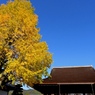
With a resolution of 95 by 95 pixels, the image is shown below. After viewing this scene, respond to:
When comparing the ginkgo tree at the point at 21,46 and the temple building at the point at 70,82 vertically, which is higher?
the ginkgo tree at the point at 21,46

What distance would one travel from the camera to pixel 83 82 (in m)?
16.4

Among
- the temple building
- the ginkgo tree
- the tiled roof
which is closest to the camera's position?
the ginkgo tree

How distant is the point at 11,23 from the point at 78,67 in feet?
26.6

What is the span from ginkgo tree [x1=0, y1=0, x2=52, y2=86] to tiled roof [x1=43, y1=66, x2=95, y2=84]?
1494 mm

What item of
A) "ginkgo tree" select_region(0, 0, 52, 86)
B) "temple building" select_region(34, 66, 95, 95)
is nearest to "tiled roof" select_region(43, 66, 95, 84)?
"temple building" select_region(34, 66, 95, 95)

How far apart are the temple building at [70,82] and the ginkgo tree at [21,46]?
1.34 metres

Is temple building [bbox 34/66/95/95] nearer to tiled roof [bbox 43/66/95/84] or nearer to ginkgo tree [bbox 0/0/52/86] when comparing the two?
tiled roof [bbox 43/66/95/84]

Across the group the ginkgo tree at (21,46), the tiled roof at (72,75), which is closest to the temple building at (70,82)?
the tiled roof at (72,75)

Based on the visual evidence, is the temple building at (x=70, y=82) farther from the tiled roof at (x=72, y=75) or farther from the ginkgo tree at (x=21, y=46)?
the ginkgo tree at (x=21, y=46)

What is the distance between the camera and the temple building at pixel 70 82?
55.3 ft

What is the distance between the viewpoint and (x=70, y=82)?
16625mm

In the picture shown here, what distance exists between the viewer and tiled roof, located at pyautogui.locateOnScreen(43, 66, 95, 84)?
17.0 m

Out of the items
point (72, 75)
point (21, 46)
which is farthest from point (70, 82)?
point (21, 46)

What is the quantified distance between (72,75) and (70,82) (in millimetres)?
2108
